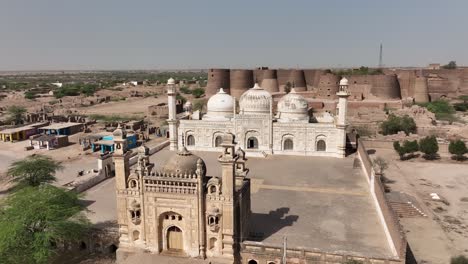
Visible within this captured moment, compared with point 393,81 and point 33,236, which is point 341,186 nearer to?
point 33,236

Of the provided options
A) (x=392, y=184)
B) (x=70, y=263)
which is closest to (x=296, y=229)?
(x=70, y=263)

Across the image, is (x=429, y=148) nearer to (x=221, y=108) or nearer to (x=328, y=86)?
(x=221, y=108)

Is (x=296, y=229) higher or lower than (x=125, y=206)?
lower

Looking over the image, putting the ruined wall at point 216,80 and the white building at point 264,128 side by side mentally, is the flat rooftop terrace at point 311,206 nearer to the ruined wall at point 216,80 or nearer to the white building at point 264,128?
the white building at point 264,128

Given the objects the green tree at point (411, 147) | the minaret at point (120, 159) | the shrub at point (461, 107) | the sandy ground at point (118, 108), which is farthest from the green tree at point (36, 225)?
the shrub at point (461, 107)

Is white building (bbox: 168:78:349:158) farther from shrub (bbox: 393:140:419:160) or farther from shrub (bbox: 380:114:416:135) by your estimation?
shrub (bbox: 380:114:416:135)

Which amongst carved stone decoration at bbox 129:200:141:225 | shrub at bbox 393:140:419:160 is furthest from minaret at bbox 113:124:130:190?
shrub at bbox 393:140:419:160
